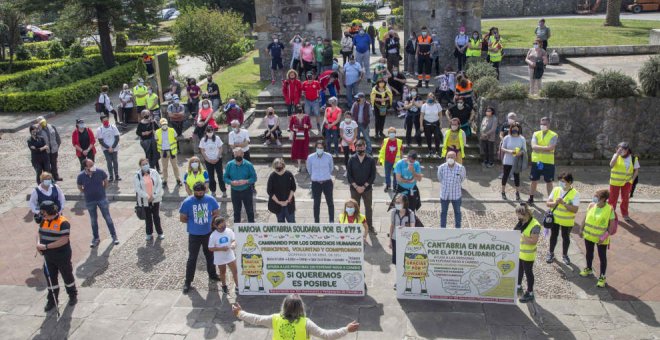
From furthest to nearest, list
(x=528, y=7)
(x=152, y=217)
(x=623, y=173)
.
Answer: (x=528, y=7) < (x=152, y=217) < (x=623, y=173)

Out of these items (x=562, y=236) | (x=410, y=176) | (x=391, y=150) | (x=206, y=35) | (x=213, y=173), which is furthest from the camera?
(x=206, y=35)

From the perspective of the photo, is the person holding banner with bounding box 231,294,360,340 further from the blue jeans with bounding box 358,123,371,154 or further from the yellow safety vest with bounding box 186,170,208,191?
the blue jeans with bounding box 358,123,371,154

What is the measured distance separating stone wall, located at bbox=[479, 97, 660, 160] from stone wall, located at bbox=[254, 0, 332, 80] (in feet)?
28.2

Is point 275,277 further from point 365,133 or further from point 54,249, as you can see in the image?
point 365,133

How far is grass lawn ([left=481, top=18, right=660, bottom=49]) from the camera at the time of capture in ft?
80.1

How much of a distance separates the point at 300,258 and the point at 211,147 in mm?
4782

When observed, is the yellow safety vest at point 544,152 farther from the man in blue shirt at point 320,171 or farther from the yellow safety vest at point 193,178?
the yellow safety vest at point 193,178

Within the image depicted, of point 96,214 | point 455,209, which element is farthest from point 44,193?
point 455,209

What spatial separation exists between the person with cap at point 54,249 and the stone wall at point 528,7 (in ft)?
122

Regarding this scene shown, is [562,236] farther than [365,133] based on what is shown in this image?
No

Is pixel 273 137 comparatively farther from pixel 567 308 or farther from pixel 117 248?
pixel 567 308

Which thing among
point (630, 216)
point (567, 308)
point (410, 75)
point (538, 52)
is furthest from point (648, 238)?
point (410, 75)

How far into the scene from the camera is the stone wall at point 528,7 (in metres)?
39.6

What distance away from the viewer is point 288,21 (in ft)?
71.7
